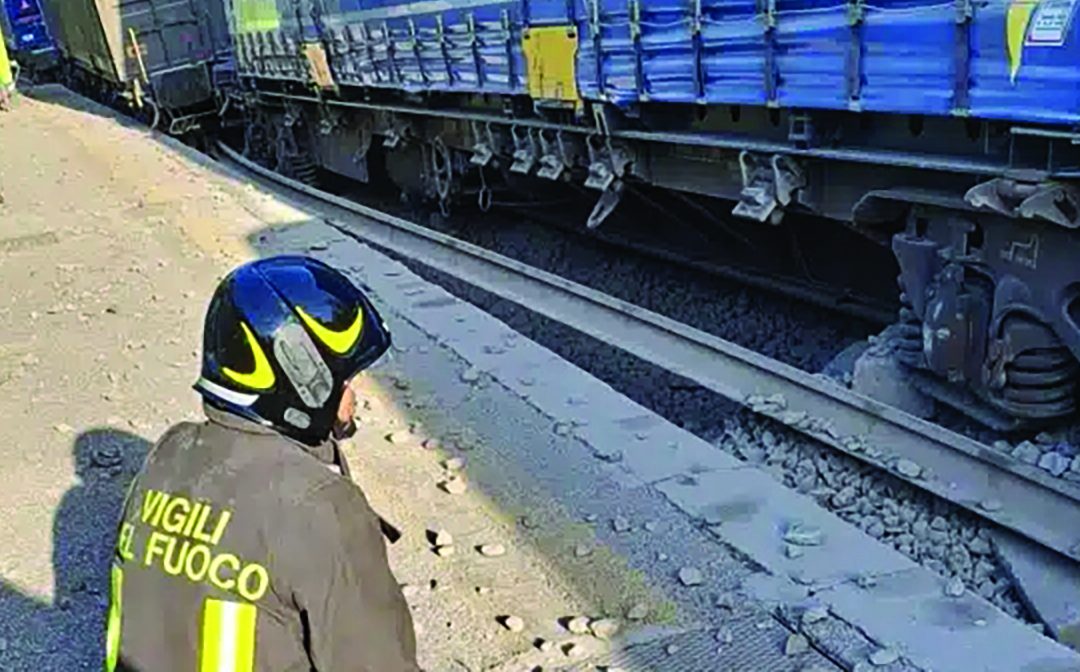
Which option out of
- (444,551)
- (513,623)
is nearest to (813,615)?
(513,623)

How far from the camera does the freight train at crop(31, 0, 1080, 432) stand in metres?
5.74

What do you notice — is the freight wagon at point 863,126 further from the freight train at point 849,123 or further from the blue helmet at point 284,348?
the blue helmet at point 284,348

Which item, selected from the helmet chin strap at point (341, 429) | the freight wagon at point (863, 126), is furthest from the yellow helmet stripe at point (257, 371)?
the freight wagon at point (863, 126)

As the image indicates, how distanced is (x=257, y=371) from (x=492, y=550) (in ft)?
8.87

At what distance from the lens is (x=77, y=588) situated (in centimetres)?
440

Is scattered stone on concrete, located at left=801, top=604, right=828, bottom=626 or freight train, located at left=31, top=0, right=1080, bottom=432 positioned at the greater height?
freight train, located at left=31, top=0, right=1080, bottom=432

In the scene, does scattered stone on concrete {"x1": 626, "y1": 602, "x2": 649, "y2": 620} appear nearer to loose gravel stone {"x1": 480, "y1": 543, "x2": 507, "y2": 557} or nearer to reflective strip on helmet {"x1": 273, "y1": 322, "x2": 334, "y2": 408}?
loose gravel stone {"x1": 480, "y1": 543, "x2": 507, "y2": 557}

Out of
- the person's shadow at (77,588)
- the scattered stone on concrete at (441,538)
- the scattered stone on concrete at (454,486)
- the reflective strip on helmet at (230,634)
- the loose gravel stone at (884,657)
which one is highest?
the reflective strip on helmet at (230,634)

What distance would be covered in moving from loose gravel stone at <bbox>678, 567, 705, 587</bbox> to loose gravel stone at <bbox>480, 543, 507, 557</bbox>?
2.21 ft

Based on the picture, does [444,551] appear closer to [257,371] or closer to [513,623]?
[513,623]

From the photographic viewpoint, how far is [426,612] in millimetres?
4273

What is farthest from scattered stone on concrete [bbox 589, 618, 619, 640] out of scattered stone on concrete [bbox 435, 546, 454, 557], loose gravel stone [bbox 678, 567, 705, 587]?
scattered stone on concrete [bbox 435, 546, 454, 557]

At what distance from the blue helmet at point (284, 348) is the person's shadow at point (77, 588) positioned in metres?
2.21

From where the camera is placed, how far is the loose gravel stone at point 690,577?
14.3 feet
